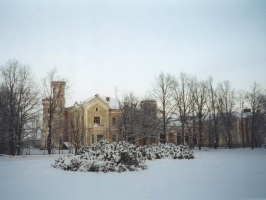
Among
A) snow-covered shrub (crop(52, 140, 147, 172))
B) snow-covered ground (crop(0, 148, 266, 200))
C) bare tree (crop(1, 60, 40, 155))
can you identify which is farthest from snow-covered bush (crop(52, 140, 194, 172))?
bare tree (crop(1, 60, 40, 155))

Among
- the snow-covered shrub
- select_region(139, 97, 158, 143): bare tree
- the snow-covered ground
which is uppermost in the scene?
select_region(139, 97, 158, 143): bare tree

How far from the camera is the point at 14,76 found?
3194 cm

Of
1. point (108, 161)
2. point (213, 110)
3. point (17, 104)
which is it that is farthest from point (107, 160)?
point (213, 110)

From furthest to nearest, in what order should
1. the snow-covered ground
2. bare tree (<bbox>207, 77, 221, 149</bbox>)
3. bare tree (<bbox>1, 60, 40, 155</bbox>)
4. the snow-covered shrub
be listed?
bare tree (<bbox>207, 77, 221, 149</bbox>)
bare tree (<bbox>1, 60, 40, 155</bbox>)
the snow-covered shrub
the snow-covered ground

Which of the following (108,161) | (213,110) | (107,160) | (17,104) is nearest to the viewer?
(108,161)

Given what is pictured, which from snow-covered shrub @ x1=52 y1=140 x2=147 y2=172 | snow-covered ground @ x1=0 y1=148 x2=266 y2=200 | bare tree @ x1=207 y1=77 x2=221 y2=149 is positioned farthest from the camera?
bare tree @ x1=207 y1=77 x2=221 y2=149

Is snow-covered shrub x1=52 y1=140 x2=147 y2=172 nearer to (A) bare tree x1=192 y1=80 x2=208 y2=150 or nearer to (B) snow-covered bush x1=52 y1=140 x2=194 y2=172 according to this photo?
(B) snow-covered bush x1=52 y1=140 x2=194 y2=172

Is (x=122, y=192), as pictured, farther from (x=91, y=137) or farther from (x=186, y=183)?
(x=91, y=137)

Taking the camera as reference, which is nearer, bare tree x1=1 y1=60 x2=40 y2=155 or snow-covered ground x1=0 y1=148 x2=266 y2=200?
snow-covered ground x1=0 y1=148 x2=266 y2=200

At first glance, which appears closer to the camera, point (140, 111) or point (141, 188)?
point (141, 188)

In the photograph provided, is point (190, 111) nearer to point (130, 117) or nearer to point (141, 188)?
point (130, 117)

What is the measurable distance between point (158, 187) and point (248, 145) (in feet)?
161

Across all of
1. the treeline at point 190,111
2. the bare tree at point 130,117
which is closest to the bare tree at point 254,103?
the treeline at point 190,111

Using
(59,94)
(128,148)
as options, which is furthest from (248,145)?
(128,148)
